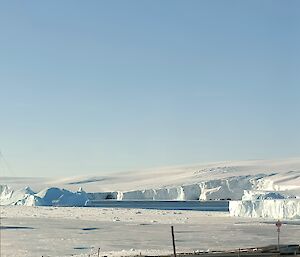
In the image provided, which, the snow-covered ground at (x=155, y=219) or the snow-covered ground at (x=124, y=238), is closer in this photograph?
the snow-covered ground at (x=124, y=238)

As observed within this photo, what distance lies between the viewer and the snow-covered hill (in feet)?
338

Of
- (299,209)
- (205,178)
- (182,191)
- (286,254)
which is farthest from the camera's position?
(205,178)

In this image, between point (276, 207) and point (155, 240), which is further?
point (276, 207)

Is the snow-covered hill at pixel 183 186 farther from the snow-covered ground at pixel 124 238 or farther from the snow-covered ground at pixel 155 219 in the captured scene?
the snow-covered ground at pixel 124 238

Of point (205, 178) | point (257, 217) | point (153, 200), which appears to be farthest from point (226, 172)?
point (257, 217)

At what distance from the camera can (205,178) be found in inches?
5723

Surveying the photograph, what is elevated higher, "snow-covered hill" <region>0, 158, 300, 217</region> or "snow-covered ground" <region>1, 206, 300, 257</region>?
"snow-covered hill" <region>0, 158, 300, 217</region>

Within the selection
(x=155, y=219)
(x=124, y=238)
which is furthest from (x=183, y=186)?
(x=124, y=238)

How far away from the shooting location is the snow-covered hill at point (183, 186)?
103m

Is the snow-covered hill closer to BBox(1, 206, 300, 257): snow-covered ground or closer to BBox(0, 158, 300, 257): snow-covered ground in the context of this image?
BBox(0, 158, 300, 257): snow-covered ground

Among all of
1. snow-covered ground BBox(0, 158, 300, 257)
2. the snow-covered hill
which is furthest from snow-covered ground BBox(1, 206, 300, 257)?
the snow-covered hill

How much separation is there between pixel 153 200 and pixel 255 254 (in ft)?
346

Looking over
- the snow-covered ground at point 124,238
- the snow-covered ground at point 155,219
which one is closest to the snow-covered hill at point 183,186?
the snow-covered ground at point 155,219

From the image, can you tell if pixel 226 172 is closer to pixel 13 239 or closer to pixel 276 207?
pixel 276 207
